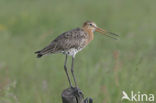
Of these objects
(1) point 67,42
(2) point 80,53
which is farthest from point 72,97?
(2) point 80,53

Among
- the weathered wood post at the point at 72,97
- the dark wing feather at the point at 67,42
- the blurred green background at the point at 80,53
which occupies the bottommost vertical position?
the weathered wood post at the point at 72,97

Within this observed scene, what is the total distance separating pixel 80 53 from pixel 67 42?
3.10 metres

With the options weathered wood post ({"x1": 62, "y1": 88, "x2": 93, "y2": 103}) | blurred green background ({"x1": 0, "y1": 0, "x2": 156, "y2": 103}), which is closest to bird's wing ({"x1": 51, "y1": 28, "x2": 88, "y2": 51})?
blurred green background ({"x1": 0, "y1": 0, "x2": 156, "y2": 103})

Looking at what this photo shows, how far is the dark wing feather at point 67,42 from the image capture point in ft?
15.8

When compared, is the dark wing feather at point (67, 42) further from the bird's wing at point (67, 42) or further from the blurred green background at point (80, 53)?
the blurred green background at point (80, 53)

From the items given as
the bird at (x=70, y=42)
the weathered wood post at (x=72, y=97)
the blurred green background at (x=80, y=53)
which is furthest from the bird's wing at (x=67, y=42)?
the weathered wood post at (x=72, y=97)

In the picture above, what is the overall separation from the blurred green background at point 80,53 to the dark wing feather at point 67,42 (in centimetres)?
52

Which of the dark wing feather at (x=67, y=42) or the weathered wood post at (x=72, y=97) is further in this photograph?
the dark wing feather at (x=67, y=42)

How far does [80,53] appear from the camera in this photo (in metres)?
7.97

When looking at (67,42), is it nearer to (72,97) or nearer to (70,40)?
(70,40)

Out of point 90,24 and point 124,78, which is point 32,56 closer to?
point 124,78

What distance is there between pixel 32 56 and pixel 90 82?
72.9 inches

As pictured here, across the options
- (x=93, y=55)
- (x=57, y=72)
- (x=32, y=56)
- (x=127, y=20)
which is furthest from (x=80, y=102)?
(x=127, y=20)

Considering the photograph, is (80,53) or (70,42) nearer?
(70,42)
